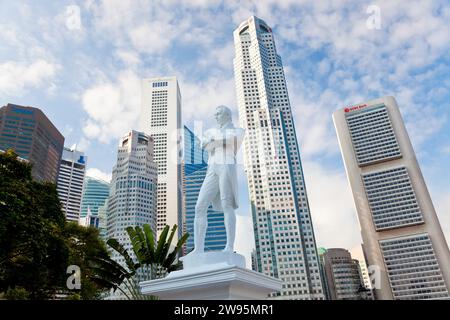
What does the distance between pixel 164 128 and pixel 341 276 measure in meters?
87.1

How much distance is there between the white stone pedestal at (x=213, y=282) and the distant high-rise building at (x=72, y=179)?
461 feet

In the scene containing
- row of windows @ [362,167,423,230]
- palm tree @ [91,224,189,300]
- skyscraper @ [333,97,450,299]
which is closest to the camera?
palm tree @ [91,224,189,300]

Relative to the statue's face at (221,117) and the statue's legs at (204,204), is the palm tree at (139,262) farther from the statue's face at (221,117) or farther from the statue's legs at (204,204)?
the statue's face at (221,117)

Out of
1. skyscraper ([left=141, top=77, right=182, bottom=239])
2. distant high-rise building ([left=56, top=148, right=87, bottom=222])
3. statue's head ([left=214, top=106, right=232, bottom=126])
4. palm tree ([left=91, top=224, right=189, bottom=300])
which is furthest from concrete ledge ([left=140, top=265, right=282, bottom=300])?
distant high-rise building ([left=56, top=148, right=87, bottom=222])

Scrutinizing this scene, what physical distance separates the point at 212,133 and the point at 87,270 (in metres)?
11.3

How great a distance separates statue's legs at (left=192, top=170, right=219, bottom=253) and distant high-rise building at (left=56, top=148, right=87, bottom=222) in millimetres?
140038

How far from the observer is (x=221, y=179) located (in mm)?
6531

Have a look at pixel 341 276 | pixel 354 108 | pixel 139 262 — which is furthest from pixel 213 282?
pixel 354 108

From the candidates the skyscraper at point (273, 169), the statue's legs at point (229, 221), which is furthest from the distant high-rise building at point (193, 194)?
the statue's legs at point (229, 221)

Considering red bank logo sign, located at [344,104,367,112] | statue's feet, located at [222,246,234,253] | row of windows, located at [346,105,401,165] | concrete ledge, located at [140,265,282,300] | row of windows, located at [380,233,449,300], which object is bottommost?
concrete ledge, located at [140,265,282,300]

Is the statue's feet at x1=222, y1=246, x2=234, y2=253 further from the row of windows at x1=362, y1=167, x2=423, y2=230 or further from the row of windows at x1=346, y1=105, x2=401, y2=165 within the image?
the row of windows at x1=346, y1=105, x2=401, y2=165

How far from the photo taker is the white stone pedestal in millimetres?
5117

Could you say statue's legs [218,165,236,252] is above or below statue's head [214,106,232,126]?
below
